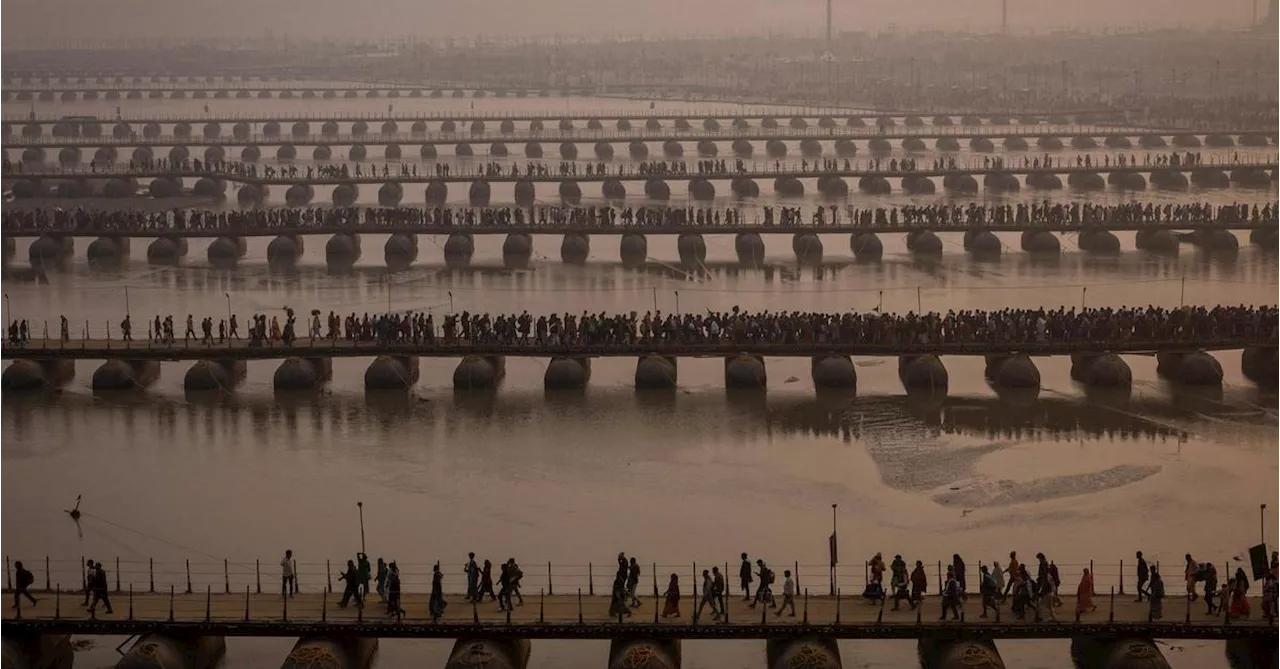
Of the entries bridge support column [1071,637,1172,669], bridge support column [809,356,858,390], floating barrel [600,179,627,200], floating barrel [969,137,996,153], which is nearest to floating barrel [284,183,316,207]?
floating barrel [600,179,627,200]

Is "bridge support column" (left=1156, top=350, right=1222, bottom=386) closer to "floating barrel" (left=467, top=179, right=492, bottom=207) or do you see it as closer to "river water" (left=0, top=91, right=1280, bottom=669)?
"river water" (left=0, top=91, right=1280, bottom=669)

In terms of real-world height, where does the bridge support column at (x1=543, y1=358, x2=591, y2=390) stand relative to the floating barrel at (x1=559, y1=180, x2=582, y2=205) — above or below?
below

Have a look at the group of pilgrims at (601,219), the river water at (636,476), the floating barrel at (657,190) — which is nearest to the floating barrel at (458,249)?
the group of pilgrims at (601,219)

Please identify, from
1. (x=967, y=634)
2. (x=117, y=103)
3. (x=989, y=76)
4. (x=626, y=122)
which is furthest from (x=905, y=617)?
(x=989, y=76)

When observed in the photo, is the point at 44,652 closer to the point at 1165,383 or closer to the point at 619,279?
the point at 1165,383

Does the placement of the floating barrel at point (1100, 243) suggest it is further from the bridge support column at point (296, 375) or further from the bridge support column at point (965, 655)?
the bridge support column at point (965, 655)

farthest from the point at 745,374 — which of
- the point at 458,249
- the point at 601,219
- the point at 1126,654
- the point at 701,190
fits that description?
the point at 701,190
